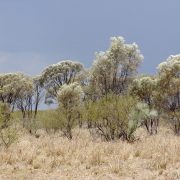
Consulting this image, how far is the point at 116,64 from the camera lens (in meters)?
50.2

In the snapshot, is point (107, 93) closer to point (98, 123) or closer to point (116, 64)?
point (116, 64)

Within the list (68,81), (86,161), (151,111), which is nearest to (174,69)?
(151,111)

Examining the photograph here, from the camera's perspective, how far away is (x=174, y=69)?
40.6 m

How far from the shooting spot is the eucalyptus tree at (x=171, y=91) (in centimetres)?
3731

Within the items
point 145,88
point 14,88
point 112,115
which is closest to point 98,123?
point 112,115

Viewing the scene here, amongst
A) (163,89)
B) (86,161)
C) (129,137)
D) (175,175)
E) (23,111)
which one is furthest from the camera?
(23,111)

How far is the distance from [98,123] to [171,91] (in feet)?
39.6

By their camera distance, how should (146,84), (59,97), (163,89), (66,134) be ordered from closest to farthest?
1. (66,134)
2. (163,89)
3. (146,84)
4. (59,97)

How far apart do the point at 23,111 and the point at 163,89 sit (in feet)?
70.7

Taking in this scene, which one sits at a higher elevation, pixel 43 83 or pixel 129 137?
pixel 43 83

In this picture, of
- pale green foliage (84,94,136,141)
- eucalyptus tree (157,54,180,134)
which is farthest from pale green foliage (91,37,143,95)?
pale green foliage (84,94,136,141)

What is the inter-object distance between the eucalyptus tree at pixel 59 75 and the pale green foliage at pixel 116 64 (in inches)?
289

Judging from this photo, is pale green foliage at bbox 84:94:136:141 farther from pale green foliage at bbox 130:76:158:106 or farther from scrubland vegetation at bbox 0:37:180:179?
pale green foliage at bbox 130:76:158:106

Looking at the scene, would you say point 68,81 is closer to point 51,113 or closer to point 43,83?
point 43,83
